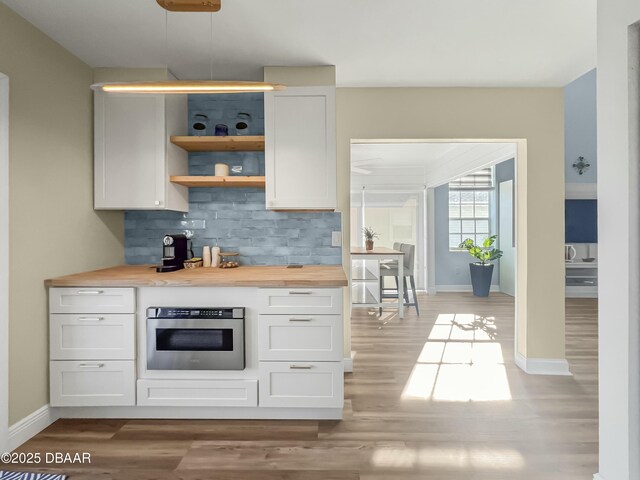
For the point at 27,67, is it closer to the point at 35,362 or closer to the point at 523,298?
the point at 35,362

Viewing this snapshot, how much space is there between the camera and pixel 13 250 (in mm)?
2297

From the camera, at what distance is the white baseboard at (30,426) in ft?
7.53

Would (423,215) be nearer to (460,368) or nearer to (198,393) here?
(460,368)

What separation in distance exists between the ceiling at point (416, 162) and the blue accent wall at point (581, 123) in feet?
8.66

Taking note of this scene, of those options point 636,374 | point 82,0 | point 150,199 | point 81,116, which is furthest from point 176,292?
point 636,374

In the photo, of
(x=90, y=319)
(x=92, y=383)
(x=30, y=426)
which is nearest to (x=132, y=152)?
(x=90, y=319)

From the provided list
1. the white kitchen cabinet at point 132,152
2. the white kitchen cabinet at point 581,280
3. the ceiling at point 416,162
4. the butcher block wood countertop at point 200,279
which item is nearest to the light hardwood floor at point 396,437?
the butcher block wood countertop at point 200,279

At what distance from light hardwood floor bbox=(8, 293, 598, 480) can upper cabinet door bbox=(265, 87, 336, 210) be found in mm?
1561

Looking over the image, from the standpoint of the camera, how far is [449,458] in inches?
86.7

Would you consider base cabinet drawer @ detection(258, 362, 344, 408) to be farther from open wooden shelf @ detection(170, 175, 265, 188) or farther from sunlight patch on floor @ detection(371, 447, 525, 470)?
open wooden shelf @ detection(170, 175, 265, 188)

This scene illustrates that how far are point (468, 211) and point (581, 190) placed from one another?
1.99m

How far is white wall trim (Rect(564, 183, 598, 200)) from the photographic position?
24.1 feet

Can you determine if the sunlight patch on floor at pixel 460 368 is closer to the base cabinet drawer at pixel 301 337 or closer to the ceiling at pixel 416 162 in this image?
the base cabinet drawer at pixel 301 337

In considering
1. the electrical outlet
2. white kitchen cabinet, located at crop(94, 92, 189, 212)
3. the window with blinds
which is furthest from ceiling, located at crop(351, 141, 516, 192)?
white kitchen cabinet, located at crop(94, 92, 189, 212)
